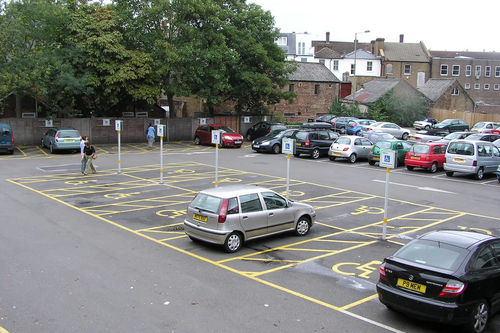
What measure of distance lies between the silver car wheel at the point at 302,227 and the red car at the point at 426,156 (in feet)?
47.0

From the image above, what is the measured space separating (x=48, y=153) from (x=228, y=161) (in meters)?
11.5

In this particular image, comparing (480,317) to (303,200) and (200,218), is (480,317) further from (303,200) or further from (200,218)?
(303,200)

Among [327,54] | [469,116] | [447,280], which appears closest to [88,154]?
[447,280]

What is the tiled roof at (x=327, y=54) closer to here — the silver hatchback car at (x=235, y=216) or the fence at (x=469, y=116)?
the fence at (x=469, y=116)

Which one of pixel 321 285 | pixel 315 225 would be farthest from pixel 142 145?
pixel 321 285

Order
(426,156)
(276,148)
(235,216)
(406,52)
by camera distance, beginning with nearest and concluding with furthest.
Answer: (235,216) → (426,156) → (276,148) → (406,52)

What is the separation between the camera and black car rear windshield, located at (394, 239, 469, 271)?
25.3 ft

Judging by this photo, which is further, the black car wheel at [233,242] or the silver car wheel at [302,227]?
the silver car wheel at [302,227]

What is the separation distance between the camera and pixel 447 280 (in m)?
7.38

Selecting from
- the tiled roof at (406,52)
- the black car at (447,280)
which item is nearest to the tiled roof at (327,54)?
the tiled roof at (406,52)

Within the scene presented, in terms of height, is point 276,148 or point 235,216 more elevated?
point 276,148

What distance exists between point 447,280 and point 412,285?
1.81 feet

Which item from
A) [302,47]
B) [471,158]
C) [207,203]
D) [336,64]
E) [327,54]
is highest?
[302,47]

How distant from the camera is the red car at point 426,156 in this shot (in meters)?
25.4
